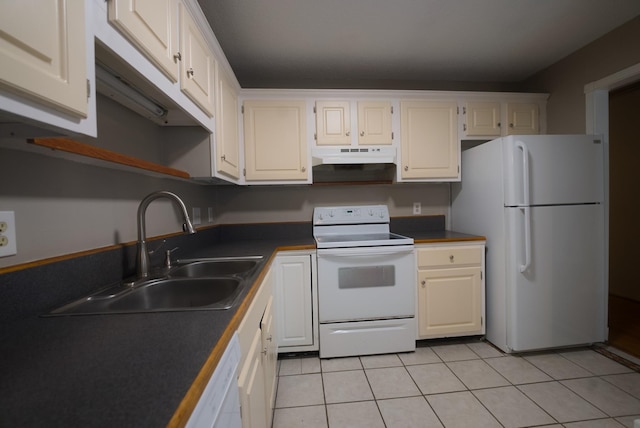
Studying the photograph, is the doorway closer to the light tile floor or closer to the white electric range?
the light tile floor

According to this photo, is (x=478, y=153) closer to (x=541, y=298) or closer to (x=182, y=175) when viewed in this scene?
(x=541, y=298)

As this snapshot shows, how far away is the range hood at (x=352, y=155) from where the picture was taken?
2176mm

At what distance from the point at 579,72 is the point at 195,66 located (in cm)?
294

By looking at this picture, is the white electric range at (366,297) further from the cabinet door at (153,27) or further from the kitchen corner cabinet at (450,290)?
the cabinet door at (153,27)

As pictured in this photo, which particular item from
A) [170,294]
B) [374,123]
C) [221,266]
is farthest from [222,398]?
[374,123]

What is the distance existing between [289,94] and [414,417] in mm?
2363

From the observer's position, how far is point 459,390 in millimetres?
1609

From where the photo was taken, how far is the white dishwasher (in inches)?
19.0

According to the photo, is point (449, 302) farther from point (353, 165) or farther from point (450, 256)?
point (353, 165)

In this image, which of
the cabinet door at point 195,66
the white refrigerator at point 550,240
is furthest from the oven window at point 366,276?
the cabinet door at point 195,66

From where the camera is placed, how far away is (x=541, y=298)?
194 cm

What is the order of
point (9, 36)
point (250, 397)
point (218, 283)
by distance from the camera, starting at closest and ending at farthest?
point (9, 36) < point (250, 397) < point (218, 283)

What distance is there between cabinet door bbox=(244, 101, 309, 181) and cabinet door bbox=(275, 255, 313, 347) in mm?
734

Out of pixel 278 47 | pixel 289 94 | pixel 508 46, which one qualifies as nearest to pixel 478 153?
pixel 508 46
